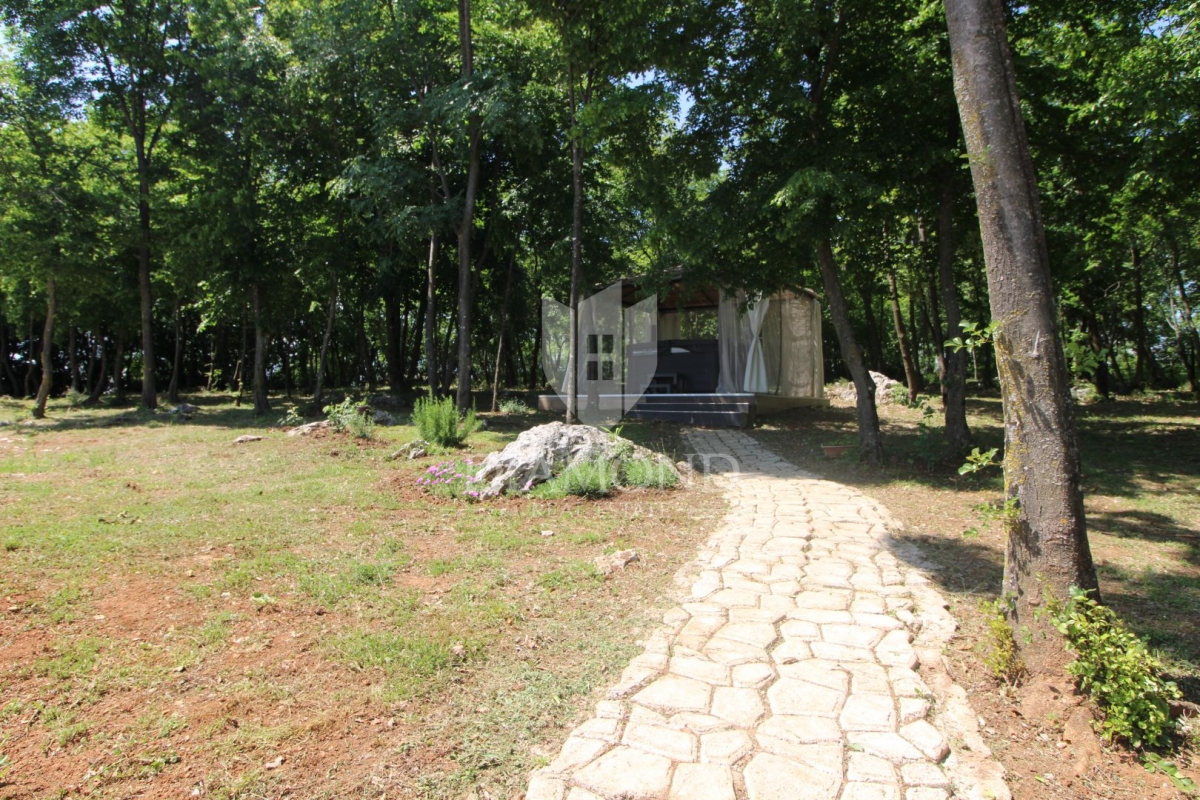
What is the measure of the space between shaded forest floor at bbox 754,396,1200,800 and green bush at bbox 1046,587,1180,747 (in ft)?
0.32

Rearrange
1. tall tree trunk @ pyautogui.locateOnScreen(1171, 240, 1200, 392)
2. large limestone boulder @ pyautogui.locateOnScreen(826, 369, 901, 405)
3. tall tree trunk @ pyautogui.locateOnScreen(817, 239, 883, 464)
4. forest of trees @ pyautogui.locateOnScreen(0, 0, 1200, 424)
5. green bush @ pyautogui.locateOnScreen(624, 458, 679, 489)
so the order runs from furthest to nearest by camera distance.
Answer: large limestone boulder @ pyautogui.locateOnScreen(826, 369, 901, 405), tall tree trunk @ pyautogui.locateOnScreen(1171, 240, 1200, 392), tall tree trunk @ pyautogui.locateOnScreen(817, 239, 883, 464), forest of trees @ pyautogui.locateOnScreen(0, 0, 1200, 424), green bush @ pyautogui.locateOnScreen(624, 458, 679, 489)

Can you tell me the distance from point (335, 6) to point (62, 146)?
7725mm

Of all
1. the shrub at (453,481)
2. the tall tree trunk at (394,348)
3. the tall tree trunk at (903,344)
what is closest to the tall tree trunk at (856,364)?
the shrub at (453,481)

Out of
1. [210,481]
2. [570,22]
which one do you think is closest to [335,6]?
[570,22]

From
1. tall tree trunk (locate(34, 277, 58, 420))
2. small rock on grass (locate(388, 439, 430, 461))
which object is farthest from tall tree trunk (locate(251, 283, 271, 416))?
small rock on grass (locate(388, 439, 430, 461))

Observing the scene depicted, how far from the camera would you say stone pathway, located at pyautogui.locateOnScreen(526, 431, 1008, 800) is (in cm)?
193

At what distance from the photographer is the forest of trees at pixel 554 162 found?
6.85 metres

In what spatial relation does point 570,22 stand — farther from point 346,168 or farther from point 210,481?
point 210,481

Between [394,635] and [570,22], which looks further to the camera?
[570,22]

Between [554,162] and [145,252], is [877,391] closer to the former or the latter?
[554,162]

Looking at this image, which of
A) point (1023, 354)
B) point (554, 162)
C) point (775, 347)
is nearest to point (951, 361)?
point (1023, 354)

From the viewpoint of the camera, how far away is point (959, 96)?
267 cm

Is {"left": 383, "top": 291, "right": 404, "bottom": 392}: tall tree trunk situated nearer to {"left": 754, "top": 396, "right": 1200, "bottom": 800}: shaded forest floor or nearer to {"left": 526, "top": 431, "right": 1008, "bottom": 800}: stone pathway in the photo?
{"left": 754, "top": 396, "right": 1200, "bottom": 800}: shaded forest floor

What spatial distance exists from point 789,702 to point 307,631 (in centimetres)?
229
